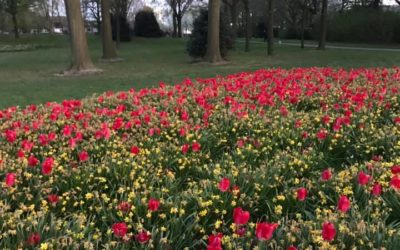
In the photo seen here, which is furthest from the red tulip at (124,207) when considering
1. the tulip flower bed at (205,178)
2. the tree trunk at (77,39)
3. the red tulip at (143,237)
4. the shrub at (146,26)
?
the shrub at (146,26)

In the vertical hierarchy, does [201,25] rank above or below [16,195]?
above

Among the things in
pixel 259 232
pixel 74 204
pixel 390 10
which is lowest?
pixel 74 204

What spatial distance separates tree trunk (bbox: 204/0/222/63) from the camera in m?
18.5

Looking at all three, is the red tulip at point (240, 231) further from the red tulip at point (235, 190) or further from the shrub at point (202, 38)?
the shrub at point (202, 38)

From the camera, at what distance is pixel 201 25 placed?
2152 centimetres

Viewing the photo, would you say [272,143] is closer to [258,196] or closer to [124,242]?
[258,196]

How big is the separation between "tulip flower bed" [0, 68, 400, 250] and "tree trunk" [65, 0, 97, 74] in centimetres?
1051

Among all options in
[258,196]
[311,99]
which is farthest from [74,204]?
[311,99]

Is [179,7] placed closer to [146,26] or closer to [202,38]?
[146,26]

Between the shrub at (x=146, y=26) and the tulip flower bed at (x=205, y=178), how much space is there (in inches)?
1746

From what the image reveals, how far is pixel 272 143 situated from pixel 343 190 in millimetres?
1356

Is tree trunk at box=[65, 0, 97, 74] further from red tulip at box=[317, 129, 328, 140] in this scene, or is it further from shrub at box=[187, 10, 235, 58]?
red tulip at box=[317, 129, 328, 140]

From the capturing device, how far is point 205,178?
3.73 meters

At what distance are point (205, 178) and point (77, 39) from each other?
13.4 m
